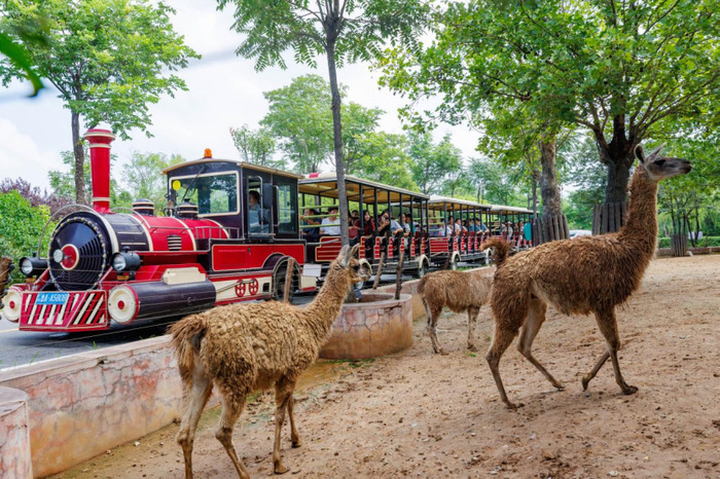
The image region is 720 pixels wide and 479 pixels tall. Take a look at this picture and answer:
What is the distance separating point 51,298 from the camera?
A: 673cm

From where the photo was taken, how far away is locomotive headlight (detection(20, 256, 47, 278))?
7824mm

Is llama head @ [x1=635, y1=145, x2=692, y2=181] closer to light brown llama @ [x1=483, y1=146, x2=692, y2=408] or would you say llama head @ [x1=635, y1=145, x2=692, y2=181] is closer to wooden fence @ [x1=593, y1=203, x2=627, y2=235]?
light brown llama @ [x1=483, y1=146, x2=692, y2=408]

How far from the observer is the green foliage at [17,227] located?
1458cm

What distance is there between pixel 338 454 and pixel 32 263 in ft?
21.6

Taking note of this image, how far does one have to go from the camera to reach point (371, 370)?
22.4 ft

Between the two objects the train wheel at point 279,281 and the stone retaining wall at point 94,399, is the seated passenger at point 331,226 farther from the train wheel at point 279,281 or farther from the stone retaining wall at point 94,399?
the stone retaining wall at point 94,399

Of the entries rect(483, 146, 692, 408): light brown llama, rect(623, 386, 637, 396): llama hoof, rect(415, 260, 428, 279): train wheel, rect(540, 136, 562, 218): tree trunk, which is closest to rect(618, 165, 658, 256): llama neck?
rect(483, 146, 692, 408): light brown llama

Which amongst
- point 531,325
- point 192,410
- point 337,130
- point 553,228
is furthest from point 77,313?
point 553,228

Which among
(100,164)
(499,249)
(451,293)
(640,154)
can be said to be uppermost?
(100,164)

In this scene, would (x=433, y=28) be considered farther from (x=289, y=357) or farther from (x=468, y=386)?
(x=289, y=357)

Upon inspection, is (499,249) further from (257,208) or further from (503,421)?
(257,208)

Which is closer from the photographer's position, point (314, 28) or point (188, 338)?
point (188, 338)

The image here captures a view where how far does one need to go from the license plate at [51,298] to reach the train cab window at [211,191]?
358 cm

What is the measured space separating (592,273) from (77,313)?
6.43 m
